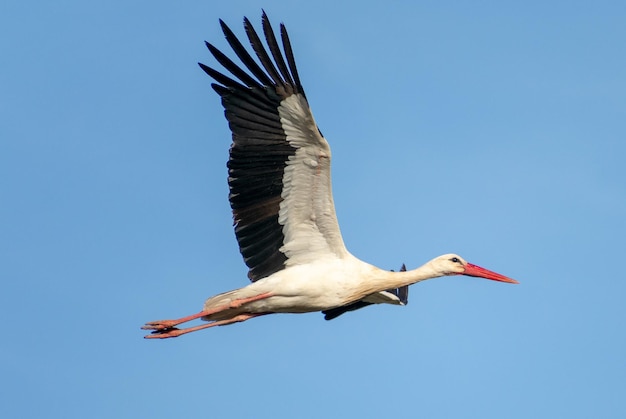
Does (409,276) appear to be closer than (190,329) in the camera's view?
No

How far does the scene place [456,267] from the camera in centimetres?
2348

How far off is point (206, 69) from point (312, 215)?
8.84 ft

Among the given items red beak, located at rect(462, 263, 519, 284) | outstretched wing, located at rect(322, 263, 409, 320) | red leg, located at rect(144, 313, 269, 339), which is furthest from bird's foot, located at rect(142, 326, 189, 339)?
red beak, located at rect(462, 263, 519, 284)

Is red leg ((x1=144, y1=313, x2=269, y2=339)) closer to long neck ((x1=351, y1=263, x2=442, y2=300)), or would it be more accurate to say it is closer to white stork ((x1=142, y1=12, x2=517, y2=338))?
white stork ((x1=142, y1=12, x2=517, y2=338))

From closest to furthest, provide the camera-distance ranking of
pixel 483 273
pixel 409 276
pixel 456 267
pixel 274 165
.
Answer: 1. pixel 274 165
2. pixel 409 276
3. pixel 456 267
4. pixel 483 273

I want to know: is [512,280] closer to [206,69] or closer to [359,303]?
[359,303]

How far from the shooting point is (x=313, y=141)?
851 inches

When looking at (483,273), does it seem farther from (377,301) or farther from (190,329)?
(190,329)

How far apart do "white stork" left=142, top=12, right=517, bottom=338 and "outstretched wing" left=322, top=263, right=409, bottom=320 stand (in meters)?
0.67

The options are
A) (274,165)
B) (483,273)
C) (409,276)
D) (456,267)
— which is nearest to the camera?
(274,165)

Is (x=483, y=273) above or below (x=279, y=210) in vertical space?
below

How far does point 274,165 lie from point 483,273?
403 centimetres

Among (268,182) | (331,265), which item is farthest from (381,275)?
(268,182)

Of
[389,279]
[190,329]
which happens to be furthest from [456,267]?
[190,329]
